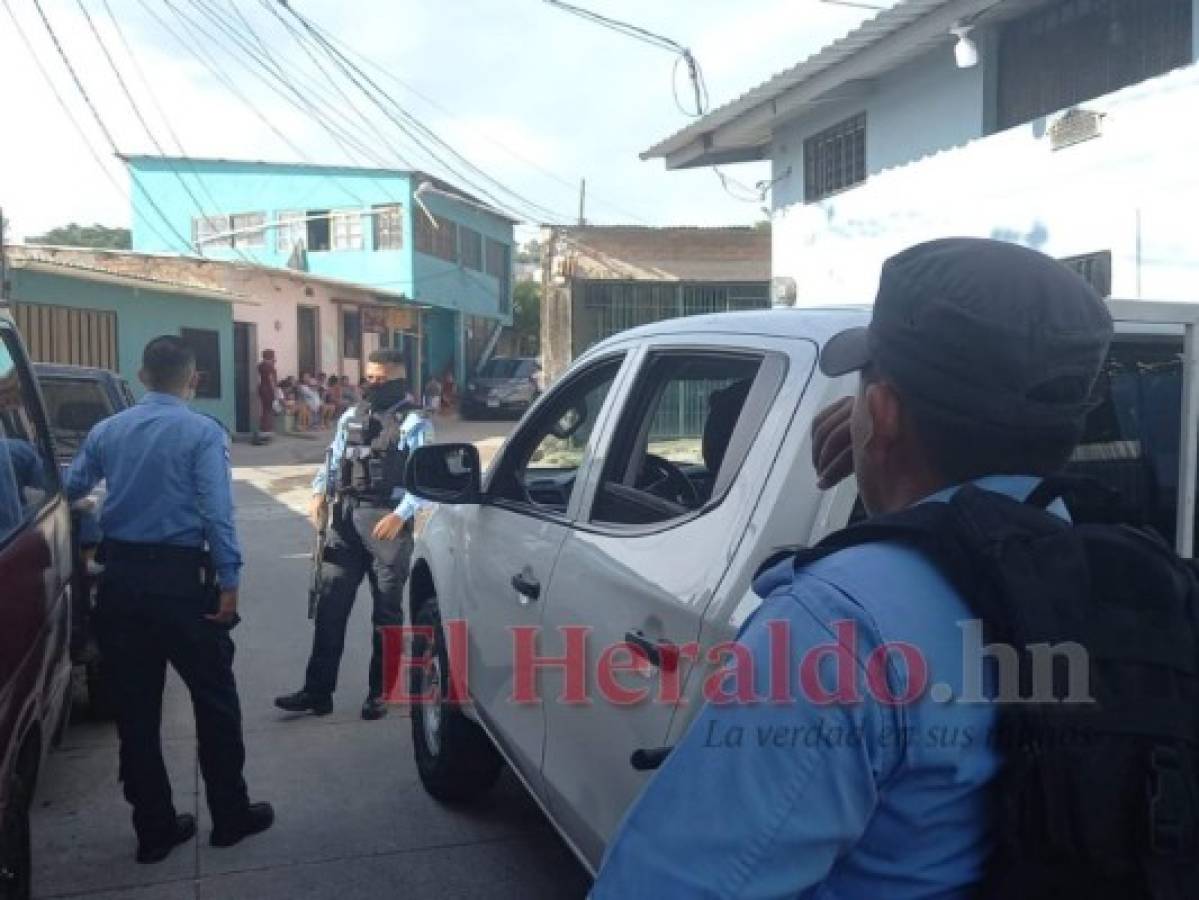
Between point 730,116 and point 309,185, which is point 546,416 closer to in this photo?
point 730,116

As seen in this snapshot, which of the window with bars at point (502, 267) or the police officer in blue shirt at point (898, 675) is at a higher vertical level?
the window with bars at point (502, 267)

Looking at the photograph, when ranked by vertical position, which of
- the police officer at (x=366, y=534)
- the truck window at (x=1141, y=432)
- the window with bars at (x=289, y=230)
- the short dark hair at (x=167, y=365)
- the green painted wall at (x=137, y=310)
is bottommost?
the police officer at (x=366, y=534)

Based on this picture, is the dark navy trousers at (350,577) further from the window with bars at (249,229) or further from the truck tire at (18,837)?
the window with bars at (249,229)

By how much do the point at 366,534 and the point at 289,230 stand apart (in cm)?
2598

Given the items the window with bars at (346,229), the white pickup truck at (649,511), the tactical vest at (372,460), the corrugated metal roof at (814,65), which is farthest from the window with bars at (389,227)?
the white pickup truck at (649,511)

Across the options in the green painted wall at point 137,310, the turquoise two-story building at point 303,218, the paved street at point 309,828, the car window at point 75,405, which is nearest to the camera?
the paved street at point 309,828

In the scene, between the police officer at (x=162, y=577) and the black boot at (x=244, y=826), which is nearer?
the police officer at (x=162, y=577)

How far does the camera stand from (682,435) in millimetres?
3463

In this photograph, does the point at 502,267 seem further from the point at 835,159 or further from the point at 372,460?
the point at 372,460

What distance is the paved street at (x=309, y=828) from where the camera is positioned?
350 cm

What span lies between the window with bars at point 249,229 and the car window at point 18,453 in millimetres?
26848

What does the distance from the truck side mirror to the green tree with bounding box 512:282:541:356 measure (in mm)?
41014

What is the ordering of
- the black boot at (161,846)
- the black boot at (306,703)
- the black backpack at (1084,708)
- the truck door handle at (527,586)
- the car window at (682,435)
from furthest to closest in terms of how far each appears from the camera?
the black boot at (306,703), the black boot at (161,846), the truck door handle at (527,586), the car window at (682,435), the black backpack at (1084,708)

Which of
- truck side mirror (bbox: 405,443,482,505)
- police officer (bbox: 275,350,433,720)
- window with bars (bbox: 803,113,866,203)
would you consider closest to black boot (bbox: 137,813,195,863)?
police officer (bbox: 275,350,433,720)
